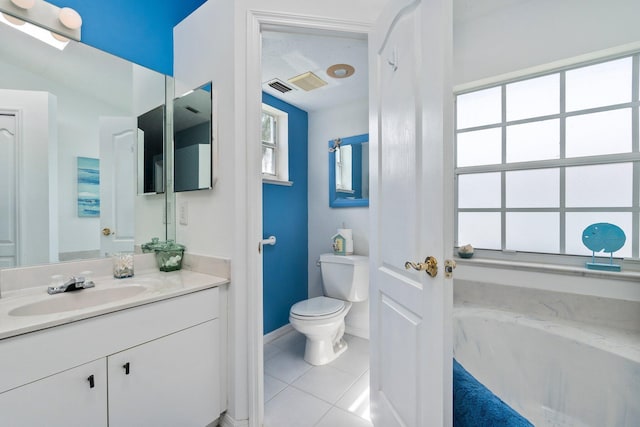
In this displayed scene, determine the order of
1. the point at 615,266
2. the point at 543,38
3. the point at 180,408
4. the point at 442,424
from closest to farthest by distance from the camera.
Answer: the point at 442,424 → the point at 180,408 → the point at 615,266 → the point at 543,38

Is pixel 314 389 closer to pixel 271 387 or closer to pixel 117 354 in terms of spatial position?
pixel 271 387

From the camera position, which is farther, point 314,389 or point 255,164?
point 314,389

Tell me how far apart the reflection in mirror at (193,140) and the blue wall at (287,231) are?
0.80 metres

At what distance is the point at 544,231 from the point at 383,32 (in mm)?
1537

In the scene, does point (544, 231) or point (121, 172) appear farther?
point (544, 231)

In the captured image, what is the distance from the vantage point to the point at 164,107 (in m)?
1.59

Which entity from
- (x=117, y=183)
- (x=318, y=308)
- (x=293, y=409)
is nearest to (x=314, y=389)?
(x=293, y=409)

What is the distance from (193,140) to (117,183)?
45cm

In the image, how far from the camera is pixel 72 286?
1.08 m

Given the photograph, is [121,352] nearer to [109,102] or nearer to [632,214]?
[109,102]

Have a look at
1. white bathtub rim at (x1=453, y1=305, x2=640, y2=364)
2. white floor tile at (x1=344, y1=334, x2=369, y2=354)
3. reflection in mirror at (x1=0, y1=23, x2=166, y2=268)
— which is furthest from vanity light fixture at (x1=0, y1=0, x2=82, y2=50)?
white floor tile at (x1=344, y1=334, x2=369, y2=354)

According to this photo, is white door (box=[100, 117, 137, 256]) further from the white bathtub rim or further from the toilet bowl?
the white bathtub rim

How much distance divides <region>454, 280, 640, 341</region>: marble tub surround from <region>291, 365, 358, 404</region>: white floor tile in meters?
0.91


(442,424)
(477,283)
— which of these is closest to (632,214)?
(477,283)
